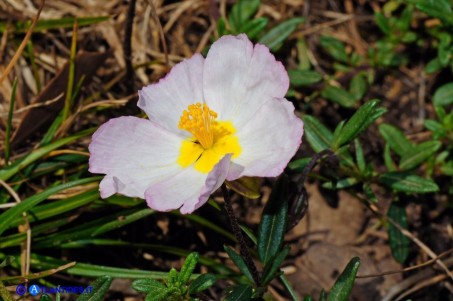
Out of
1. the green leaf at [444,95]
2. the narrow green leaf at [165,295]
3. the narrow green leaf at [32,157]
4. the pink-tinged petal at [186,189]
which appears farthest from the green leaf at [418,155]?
the narrow green leaf at [32,157]

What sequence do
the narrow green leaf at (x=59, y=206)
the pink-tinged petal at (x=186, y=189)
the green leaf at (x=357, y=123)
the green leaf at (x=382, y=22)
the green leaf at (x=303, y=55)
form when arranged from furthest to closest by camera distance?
1. the green leaf at (x=303, y=55)
2. the green leaf at (x=382, y=22)
3. the narrow green leaf at (x=59, y=206)
4. the green leaf at (x=357, y=123)
5. the pink-tinged petal at (x=186, y=189)

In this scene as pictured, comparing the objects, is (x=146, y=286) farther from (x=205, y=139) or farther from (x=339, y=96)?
(x=339, y=96)

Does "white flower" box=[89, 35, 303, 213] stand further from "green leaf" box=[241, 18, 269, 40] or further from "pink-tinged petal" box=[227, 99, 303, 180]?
"green leaf" box=[241, 18, 269, 40]

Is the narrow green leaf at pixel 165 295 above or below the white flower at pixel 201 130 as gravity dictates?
below

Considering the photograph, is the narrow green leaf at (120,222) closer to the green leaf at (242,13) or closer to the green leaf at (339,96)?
the green leaf at (242,13)

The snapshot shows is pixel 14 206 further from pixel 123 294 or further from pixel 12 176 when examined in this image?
pixel 123 294

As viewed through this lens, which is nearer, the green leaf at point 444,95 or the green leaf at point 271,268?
the green leaf at point 271,268
